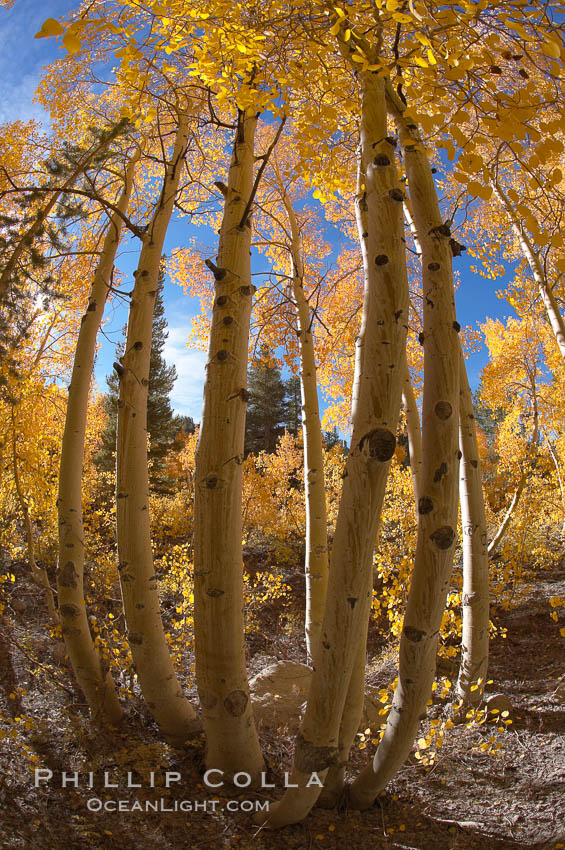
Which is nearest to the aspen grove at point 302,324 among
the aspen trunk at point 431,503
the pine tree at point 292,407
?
the aspen trunk at point 431,503

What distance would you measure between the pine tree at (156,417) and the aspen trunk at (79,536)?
1206 cm

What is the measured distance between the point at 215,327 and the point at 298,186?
539 cm

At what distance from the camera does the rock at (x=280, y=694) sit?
135 inches

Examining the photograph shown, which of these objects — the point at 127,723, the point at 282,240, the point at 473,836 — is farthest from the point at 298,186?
the point at 473,836

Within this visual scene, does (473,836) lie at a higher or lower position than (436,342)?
lower

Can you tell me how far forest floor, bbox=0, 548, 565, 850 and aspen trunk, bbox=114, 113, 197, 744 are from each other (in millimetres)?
209

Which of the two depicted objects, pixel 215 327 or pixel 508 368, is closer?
pixel 215 327

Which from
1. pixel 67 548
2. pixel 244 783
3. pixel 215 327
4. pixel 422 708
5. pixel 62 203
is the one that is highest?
pixel 62 203

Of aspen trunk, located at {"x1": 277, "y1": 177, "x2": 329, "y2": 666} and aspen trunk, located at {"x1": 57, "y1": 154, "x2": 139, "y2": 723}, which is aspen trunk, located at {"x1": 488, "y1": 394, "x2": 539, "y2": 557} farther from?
aspen trunk, located at {"x1": 57, "y1": 154, "x2": 139, "y2": 723}

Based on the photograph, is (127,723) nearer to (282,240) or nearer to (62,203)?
(62,203)

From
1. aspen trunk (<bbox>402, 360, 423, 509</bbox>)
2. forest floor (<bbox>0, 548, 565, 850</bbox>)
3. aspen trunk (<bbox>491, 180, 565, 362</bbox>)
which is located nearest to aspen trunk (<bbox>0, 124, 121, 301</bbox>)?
forest floor (<bbox>0, 548, 565, 850</bbox>)

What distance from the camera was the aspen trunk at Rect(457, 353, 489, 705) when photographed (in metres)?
3.58

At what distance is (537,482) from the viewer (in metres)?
7.76

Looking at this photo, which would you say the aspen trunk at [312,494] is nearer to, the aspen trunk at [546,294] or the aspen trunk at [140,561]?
the aspen trunk at [140,561]
